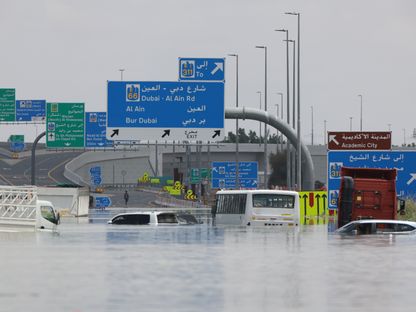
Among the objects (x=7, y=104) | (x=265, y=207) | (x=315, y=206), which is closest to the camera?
(x=265, y=207)

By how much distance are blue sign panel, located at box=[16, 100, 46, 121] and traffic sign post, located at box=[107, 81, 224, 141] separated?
139ft

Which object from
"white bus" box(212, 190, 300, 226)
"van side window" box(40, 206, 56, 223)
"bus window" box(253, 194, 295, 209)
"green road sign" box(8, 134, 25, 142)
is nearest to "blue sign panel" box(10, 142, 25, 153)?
"green road sign" box(8, 134, 25, 142)

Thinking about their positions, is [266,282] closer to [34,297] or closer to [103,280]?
[103,280]

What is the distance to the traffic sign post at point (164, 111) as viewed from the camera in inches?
2399

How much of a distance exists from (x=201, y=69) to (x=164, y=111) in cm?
289

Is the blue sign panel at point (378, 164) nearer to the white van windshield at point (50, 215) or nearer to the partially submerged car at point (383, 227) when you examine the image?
the white van windshield at point (50, 215)

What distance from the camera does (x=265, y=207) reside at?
51688mm

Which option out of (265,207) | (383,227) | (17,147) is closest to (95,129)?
(265,207)

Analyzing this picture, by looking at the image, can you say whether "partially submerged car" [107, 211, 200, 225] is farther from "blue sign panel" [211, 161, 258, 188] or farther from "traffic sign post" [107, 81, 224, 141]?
"blue sign panel" [211, 161, 258, 188]

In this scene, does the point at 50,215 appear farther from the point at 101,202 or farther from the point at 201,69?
the point at 101,202

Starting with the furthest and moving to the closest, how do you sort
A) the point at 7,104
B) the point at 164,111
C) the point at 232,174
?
the point at 232,174, the point at 7,104, the point at 164,111

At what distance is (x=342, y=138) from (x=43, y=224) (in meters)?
13.7

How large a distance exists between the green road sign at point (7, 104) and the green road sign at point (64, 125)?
43.2ft

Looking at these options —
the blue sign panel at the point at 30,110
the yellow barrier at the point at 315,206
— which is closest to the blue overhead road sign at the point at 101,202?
the blue sign panel at the point at 30,110
